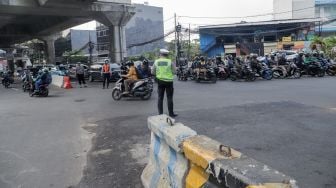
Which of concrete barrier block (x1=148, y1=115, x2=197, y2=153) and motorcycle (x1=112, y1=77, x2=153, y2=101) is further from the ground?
concrete barrier block (x1=148, y1=115, x2=197, y2=153)

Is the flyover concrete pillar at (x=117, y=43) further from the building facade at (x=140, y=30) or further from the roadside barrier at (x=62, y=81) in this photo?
the building facade at (x=140, y=30)

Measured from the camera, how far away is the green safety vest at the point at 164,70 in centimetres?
880

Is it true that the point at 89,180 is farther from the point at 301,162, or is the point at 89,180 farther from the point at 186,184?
the point at 301,162

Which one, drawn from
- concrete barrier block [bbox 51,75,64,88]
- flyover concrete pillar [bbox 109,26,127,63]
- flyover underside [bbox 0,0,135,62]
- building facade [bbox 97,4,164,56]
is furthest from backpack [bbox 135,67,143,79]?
building facade [bbox 97,4,164,56]

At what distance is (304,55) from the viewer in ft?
71.2

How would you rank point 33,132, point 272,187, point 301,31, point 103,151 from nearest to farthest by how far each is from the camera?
point 272,187 < point 103,151 < point 33,132 < point 301,31

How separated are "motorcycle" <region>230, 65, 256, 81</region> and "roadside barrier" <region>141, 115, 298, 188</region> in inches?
637

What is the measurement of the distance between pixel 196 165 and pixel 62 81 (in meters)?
20.4

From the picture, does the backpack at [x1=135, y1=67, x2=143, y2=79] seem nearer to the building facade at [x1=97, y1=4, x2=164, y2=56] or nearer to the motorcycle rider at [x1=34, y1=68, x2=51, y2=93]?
the motorcycle rider at [x1=34, y1=68, x2=51, y2=93]

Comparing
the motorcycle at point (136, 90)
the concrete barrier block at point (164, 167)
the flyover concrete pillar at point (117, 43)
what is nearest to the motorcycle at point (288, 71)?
the motorcycle at point (136, 90)

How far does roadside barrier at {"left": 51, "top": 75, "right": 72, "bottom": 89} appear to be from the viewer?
21819 millimetres

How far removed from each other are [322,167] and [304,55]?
1807cm

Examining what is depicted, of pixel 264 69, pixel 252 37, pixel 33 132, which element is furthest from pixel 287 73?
pixel 252 37

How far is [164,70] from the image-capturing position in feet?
29.0
